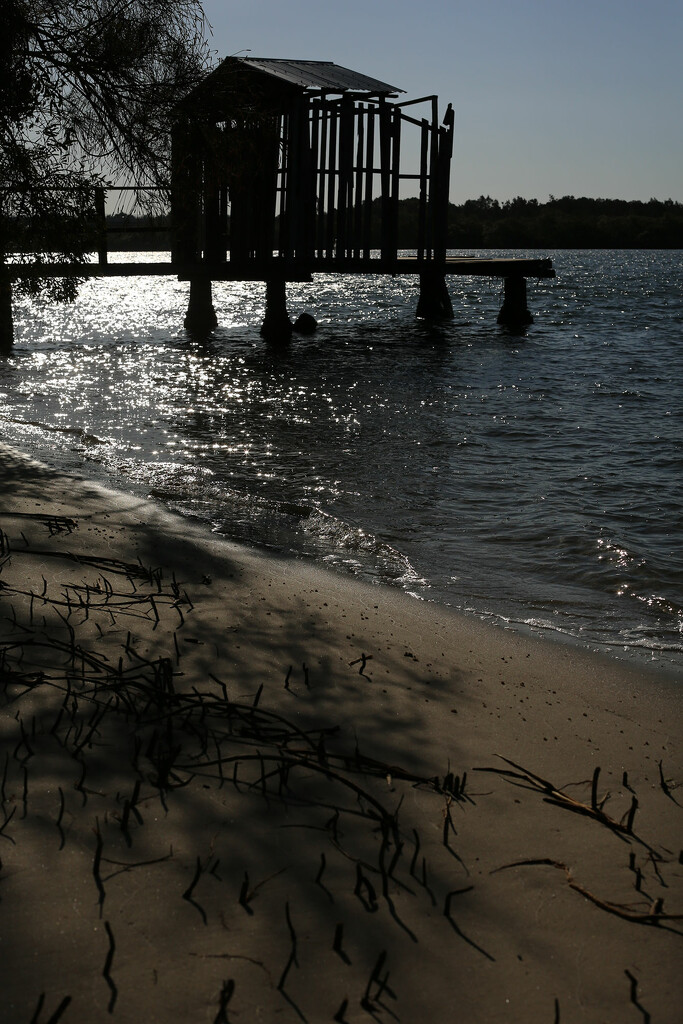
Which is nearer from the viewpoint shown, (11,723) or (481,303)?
(11,723)

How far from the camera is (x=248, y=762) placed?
3043 millimetres

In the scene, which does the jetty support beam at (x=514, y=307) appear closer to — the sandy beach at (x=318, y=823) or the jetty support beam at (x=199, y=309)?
the jetty support beam at (x=199, y=309)

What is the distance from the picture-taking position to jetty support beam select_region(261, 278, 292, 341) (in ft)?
73.9

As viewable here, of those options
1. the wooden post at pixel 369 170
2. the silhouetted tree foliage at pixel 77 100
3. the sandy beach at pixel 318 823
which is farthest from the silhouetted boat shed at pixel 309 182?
the sandy beach at pixel 318 823

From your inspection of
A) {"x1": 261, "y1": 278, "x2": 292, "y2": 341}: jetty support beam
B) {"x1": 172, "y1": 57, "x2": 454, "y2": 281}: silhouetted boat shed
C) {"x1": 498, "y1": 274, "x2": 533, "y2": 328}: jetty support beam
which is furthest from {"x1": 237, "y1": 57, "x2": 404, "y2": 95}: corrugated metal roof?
{"x1": 498, "y1": 274, "x2": 533, "y2": 328}: jetty support beam

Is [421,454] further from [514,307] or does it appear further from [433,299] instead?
[514,307]

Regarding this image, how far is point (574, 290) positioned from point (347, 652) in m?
55.2

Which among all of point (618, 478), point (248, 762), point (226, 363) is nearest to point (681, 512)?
point (618, 478)

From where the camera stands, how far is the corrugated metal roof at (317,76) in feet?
58.5

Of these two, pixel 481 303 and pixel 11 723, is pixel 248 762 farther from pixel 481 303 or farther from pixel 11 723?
pixel 481 303

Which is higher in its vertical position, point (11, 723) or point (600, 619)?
point (11, 723)

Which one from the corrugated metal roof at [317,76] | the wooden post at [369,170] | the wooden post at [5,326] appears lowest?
the wooden post at [5,326]

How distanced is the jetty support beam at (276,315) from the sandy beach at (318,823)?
18.7m

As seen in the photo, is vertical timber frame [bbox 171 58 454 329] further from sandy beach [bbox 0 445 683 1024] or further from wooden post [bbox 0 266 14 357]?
sandy beach [bbox 0 445 683 1024]
